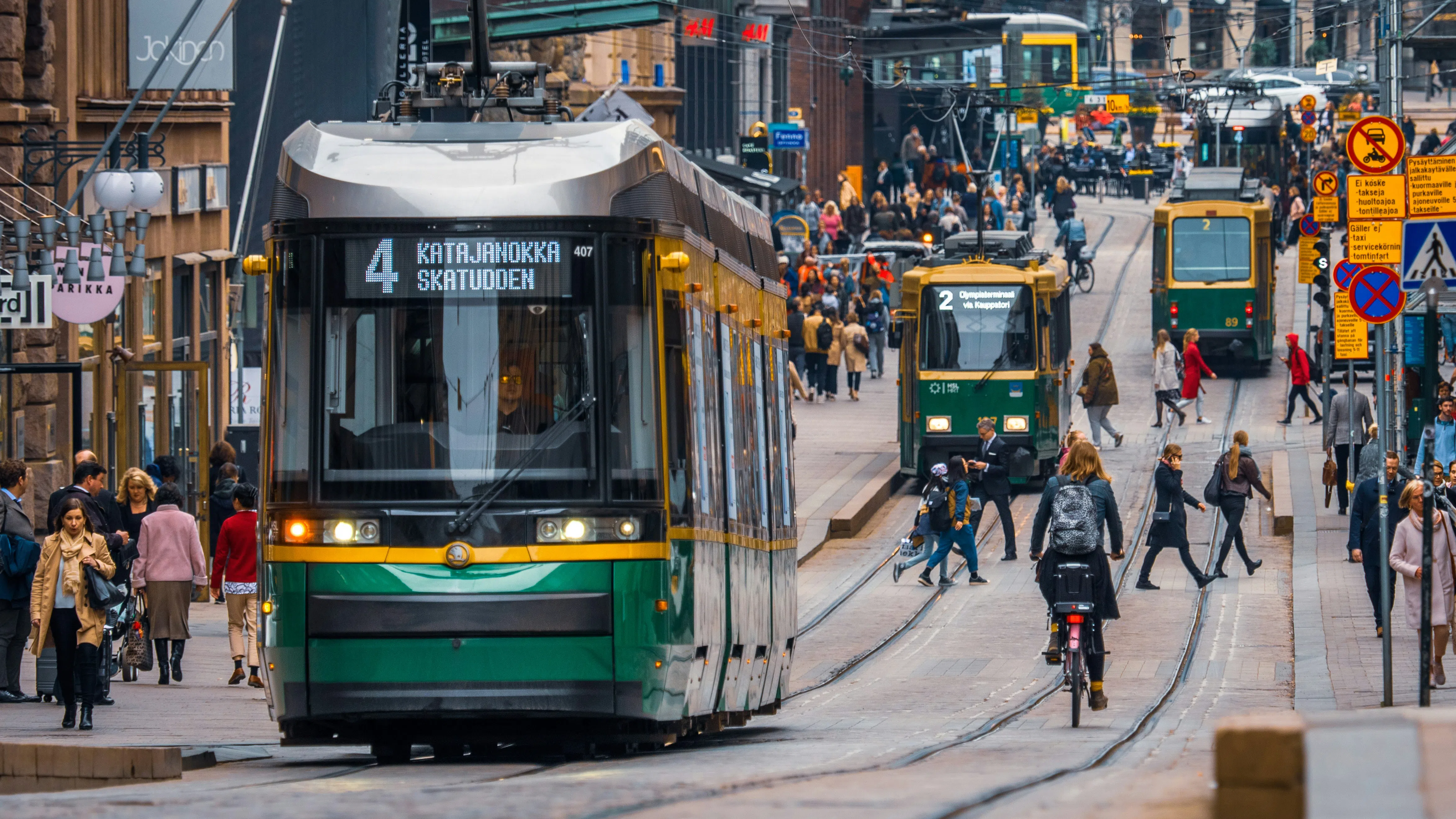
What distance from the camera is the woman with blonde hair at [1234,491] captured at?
23719 millimetres

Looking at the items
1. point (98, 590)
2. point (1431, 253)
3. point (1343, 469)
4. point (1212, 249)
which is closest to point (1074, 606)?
point (1431, 253)

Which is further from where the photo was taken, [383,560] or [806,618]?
[806,618]

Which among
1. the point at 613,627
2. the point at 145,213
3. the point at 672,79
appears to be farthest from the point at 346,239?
the point at 672,79

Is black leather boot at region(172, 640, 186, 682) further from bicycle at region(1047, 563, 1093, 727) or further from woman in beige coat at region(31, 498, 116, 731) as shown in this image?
bicycle at region(1047, 563, 1093, 727)

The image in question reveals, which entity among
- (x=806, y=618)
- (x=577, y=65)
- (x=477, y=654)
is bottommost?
(x=806, y=618)

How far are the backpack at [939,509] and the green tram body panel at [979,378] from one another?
6.19m

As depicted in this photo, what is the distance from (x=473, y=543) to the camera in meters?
9.94

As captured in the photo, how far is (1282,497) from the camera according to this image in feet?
93.2

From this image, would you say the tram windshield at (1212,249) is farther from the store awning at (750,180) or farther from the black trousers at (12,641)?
the black trousers at (12,641)

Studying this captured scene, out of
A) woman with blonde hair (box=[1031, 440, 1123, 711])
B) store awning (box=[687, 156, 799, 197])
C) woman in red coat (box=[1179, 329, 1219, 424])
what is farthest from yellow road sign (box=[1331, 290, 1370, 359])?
store awning (box=[687, 156, 799, 197])

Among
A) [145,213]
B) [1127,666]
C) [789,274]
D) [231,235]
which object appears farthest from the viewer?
[789,274]

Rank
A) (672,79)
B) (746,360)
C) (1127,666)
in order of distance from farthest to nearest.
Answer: (672,79)
(1127,666)
(746,360)

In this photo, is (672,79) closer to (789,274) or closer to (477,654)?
(789,274)

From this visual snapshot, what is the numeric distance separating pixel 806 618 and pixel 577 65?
77.1 ft
